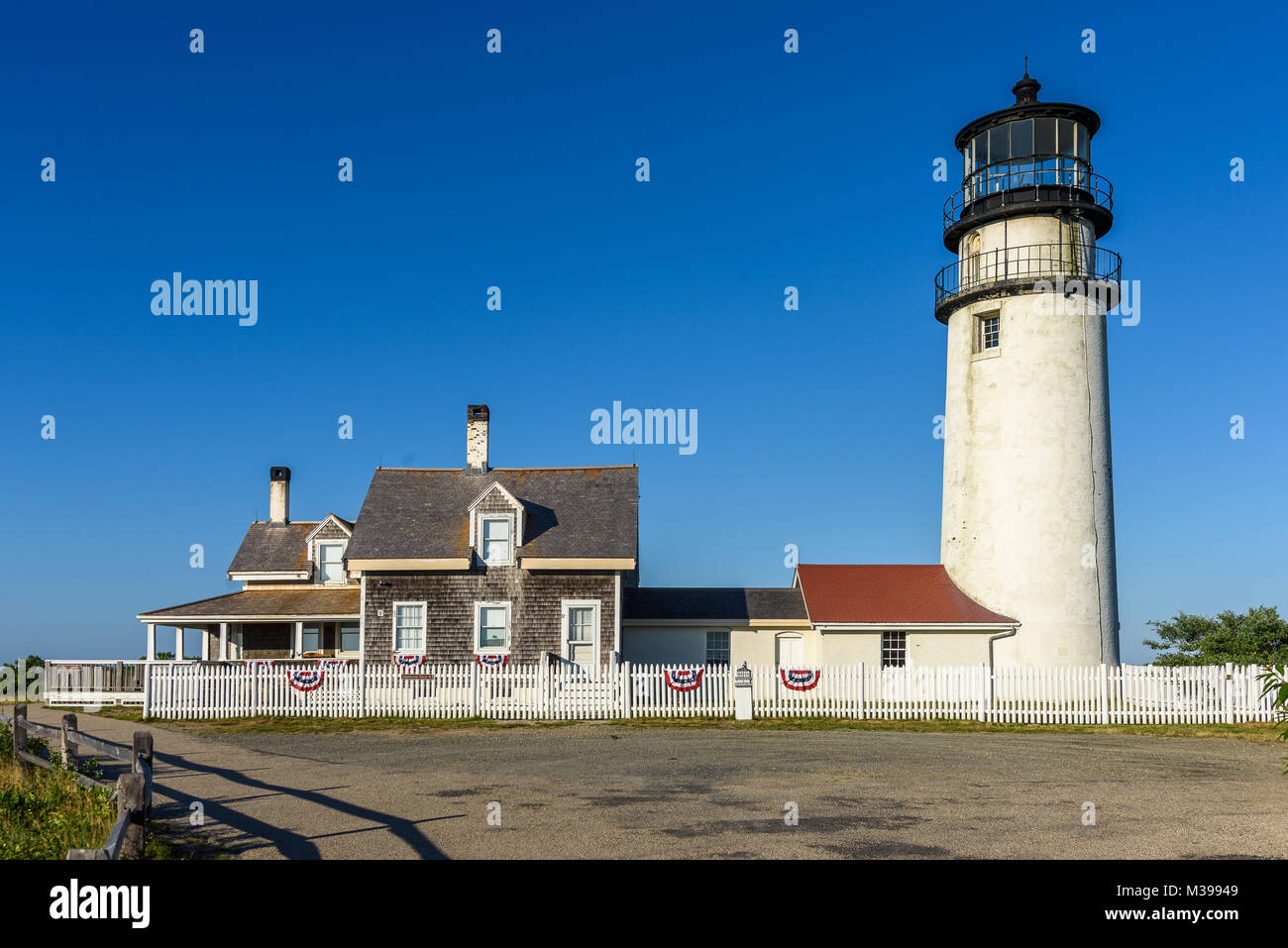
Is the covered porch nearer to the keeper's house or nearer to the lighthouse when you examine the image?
the keeper's house

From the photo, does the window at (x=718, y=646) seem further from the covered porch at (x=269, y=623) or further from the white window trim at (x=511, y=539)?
the covered porch at (x=269, y=623)

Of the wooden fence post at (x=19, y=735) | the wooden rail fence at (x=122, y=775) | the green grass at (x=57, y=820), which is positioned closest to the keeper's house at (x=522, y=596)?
the wooden rail fence at (x=122, y=775)

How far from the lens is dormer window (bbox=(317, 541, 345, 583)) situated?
107 ft

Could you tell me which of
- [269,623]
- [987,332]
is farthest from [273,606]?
[987,332]

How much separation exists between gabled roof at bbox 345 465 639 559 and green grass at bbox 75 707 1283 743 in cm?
513

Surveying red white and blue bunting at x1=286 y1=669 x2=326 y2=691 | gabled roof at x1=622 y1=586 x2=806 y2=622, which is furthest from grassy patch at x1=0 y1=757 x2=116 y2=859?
gabled roof at x1=622 y1=586 x2=806 y2=622

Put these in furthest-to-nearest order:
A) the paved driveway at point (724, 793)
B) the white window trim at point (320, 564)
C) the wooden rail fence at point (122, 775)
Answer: the white window trim at point (320, 564) < the paved driveway at point (724, 793) < the wooden rail fence at point (122, 775)

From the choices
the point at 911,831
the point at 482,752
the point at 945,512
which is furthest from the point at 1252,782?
the point at 945,512

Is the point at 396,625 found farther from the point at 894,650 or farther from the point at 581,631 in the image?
the point at 894,650

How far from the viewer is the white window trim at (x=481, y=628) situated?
27.1m

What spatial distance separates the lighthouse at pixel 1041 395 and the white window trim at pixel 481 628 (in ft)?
44.4

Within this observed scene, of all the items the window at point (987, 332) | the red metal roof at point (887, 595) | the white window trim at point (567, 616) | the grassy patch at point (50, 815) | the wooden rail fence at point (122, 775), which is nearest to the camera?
the wooden rail fence at point (122, 775)

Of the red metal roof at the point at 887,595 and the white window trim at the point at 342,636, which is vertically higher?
the red metal roof at the point at 887,595

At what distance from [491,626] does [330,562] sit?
8081 millimetres
